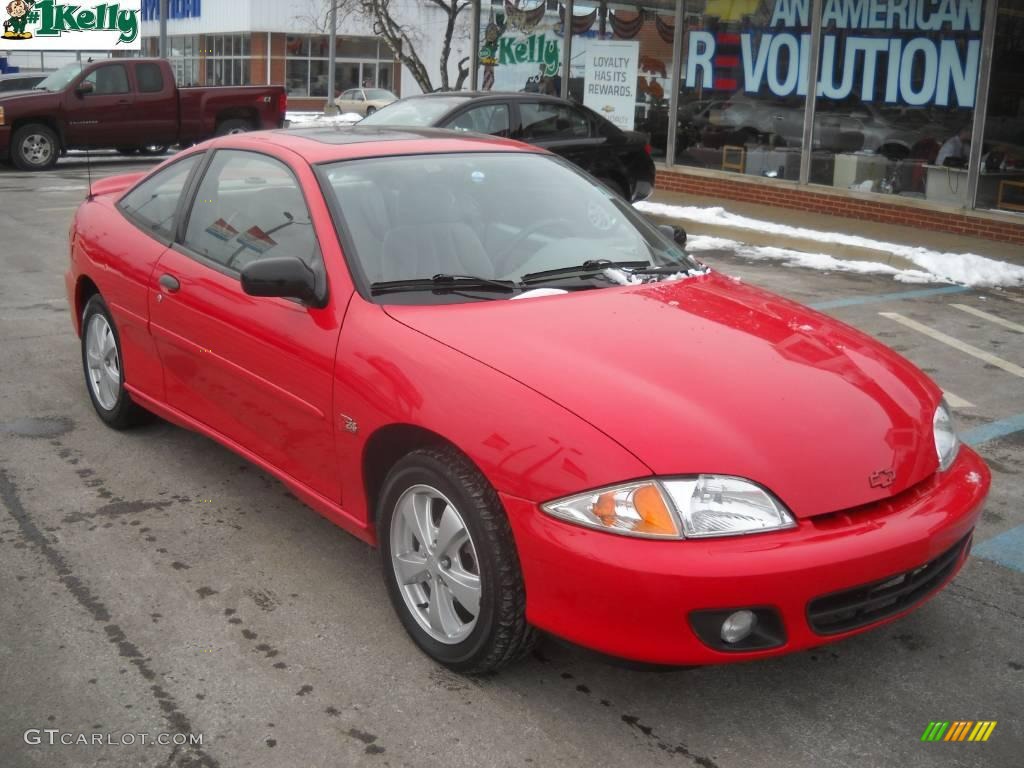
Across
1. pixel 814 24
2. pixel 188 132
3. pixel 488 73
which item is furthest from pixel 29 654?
pixel 188 132

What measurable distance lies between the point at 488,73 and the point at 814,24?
21.0 feet

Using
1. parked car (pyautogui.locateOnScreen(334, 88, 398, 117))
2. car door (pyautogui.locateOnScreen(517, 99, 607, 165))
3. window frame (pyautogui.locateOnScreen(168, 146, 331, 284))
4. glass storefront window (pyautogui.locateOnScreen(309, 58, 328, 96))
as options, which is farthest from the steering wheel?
glass storefront window (pyautogui.locateOnScreen(309, 58, 328, 96))

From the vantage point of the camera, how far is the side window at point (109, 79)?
20.6 metres

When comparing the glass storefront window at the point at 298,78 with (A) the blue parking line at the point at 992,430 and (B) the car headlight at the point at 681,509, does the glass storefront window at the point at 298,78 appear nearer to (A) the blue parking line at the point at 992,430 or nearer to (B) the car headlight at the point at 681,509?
(A) the blue parking line at the point at 992,430

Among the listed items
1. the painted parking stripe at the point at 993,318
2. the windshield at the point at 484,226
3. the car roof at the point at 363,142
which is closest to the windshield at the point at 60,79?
the painted parking stripe at the point at 993,318

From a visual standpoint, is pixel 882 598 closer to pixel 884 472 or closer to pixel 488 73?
pixel 884 472

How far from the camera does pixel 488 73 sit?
63.6 ft

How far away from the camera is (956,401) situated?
666cm

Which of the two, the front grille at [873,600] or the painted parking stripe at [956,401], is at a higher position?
the front grille at [873,600]

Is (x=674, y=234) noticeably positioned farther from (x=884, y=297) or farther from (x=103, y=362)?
(x=884, y=297)

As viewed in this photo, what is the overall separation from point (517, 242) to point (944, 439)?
1.63m

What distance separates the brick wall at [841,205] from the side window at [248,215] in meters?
9.78

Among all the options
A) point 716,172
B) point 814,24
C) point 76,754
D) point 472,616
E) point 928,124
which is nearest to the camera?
point 76,754

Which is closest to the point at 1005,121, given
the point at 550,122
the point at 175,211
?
the point at 550,122
